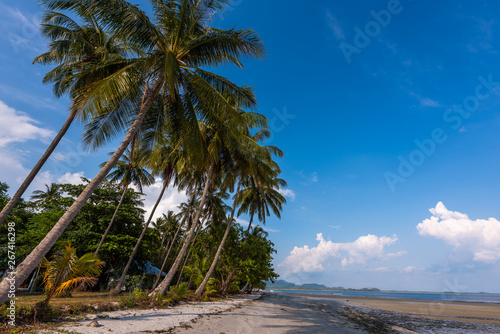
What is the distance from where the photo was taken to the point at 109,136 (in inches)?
364

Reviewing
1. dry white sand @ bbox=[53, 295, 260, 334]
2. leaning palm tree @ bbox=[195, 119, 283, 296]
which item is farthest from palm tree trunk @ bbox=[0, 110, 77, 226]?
leaning palm tree @ bbox=[195, 119, 283, 296]

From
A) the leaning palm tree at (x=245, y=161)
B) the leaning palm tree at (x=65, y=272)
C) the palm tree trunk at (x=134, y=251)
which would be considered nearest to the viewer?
the leaning palm tree at (x=65, y=272)

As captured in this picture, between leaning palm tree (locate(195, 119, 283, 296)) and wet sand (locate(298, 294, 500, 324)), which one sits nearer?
leaning palm tree (locate(195, 119, 283, 296))

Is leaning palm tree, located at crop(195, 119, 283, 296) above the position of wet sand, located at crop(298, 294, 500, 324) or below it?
above

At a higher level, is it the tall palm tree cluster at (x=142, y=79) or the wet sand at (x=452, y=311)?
the tall palm tree cluster at (x=142, y=79)

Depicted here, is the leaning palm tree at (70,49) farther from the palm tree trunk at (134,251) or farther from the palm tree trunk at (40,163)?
the palm tree trunk at (134,251)

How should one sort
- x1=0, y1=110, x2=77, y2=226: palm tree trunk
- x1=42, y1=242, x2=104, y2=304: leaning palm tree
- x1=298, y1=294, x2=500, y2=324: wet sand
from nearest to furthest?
x1=42, y1=242, x2=104, y2=304: leaning palm tree → x1=0, y1=110, x2=77, y2=226: palm tree trunk → x1=298, y1=294, x2=500, y2=324: wet sand

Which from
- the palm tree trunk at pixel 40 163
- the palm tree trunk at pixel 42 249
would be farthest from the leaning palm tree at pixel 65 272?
the palm tree trunk at pixel 40 163

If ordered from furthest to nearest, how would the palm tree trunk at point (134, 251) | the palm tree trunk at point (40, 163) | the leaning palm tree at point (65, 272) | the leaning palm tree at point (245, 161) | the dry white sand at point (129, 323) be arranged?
1. the palm tree trunk at point (134, 251)
2. the leaning palm tree at point (245, 161)
3. the palm tree trunk at point (40, 163)
4. the leaning palm tree at point (65, 272)
5. the dry white sand at point (129, 323)

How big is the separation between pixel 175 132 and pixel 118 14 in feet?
14.2

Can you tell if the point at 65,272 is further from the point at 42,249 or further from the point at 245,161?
the point at 245,161

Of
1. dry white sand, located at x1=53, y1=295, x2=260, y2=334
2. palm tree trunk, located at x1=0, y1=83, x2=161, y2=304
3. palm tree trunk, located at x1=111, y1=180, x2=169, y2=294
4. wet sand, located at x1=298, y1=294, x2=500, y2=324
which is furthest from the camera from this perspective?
palm tree trunk, located at x1=111, y1=180, x2=169, y2=294

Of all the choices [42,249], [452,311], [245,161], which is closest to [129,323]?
[42,249]

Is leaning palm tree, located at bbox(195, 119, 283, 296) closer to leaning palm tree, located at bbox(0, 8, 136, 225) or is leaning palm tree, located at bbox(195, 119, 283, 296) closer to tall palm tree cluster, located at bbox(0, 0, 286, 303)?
tall palm tree cluster, located at bbox(0, 0, 286, 303)
